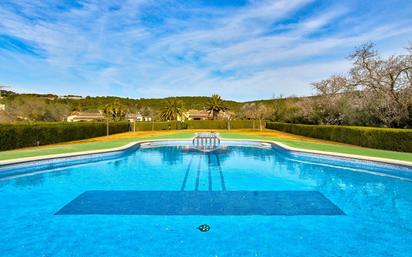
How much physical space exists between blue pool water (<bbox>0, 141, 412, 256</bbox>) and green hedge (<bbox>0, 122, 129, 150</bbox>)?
25.1ft

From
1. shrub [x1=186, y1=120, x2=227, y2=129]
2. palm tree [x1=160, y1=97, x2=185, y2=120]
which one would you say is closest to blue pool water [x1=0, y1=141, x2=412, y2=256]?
shrub [x1=186, y1=120, x2=227, y2=129]

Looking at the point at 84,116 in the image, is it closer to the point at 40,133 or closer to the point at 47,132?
the point at 47,132

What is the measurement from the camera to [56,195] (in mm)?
6605

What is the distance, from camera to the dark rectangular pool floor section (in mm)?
5211

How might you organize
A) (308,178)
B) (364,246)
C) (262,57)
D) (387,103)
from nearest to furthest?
(364,246), (308,178), (387,103), (262,57)

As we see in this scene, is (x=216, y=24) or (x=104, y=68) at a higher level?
(x=216, y=24)

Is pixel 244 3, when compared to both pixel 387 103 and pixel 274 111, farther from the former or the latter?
pixel 274 111

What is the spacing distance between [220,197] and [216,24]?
16191mm

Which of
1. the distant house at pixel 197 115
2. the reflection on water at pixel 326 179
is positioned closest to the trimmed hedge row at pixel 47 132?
the reflection on water at pixel 326 179

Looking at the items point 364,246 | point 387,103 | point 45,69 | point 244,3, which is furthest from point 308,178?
point 45,69

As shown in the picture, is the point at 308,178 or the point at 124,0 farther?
the point at 124,0

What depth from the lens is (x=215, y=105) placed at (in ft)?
169

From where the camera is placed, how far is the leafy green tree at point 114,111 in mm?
46741

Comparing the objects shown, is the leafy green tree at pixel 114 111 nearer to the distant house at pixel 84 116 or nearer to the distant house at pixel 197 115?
the distant house at pixel 84 116
